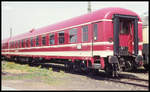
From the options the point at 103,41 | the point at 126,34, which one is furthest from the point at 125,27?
the point at 103,41

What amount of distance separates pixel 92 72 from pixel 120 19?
3774 mm

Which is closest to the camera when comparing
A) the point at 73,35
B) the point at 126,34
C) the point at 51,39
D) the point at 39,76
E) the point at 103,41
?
the point at 103,41

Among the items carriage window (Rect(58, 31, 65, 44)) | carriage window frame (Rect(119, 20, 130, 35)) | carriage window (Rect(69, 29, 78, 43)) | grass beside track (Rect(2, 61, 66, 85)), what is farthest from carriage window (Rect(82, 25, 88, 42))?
grass beside track (Rect(2, 61, 66, 85))

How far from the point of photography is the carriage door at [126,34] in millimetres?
11266

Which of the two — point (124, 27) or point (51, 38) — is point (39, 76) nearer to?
point (51, 38)

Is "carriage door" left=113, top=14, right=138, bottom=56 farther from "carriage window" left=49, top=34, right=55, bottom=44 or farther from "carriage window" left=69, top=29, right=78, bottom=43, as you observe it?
"carriage window" left=49, top=34, right=55, bottom=44

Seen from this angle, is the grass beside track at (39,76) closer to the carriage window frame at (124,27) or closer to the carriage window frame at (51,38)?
the carriage window frame at (51,38)

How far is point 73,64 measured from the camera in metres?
14.0

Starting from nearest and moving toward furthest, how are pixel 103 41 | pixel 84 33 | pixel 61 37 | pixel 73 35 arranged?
1. pixel 103 41
2. pixel 84 33
3. pixel 73 35
4. pixel 61 37

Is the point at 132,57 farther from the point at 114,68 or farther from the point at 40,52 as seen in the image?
the point at 40,52

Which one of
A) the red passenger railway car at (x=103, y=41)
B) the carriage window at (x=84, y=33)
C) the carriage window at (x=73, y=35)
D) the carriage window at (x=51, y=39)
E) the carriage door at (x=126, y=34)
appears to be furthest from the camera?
the carriage window at (x=51, y=39)

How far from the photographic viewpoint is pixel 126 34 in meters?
12.1

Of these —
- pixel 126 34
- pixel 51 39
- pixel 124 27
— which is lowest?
pixel 51 39

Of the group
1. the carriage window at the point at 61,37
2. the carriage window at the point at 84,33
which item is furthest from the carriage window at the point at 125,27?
the carriage window at the point at 61,37
